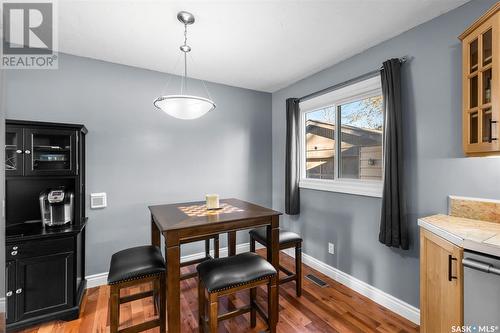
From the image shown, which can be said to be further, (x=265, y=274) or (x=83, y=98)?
(x=83, y=98)

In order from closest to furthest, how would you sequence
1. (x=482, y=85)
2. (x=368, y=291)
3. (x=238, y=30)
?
(x=482, y=85) < (x=238, y=30) < (x=368, y=291)

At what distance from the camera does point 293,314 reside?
6.77ft

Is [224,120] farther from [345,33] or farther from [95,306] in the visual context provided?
[95,306]

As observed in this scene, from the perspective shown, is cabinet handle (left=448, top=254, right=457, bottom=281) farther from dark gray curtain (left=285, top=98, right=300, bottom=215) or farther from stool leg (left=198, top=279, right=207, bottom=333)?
dark gray curtain (left=285, top=98, right=300, bottom=215)

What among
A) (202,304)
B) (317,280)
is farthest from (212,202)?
(317,280)

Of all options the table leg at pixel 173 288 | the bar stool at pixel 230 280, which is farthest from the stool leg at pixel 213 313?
the table leg at pixel 173 288

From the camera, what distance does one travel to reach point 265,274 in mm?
1612

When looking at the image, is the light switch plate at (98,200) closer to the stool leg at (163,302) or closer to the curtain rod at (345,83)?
the stool leg at (163,302)

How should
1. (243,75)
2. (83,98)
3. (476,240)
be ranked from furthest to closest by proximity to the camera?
(243,75)
(83,98)
(476,240)


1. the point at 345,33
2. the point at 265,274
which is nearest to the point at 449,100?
the point at 345,33

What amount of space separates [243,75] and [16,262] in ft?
9.77

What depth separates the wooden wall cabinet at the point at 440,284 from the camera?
1257mm

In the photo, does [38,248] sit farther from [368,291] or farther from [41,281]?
[368,291]

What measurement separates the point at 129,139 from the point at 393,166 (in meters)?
2.85
